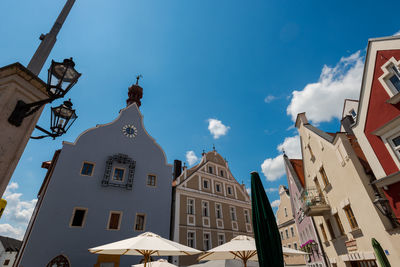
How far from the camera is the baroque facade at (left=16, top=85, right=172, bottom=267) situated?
1458 centimetres

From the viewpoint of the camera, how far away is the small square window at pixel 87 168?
17816 millimetres

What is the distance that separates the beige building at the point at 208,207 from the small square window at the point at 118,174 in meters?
6.11

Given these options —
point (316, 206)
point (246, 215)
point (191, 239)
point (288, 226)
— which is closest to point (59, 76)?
point (316, 206)

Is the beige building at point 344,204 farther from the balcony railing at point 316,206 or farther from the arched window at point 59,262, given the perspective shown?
the arched window at point 59,262

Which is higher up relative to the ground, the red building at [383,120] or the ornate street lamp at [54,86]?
the red building at [383,120]

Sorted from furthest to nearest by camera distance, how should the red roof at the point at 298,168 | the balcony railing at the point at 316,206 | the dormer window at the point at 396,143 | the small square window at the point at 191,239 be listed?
the small square window at the point at 191,239 → the red roof at the point at 298,168 → the balcony railing at the point at 316,206 → the dormer window at the point at 396,143

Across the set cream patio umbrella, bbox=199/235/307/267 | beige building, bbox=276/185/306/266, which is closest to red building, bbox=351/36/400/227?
cream patio umbrella, bbox=199/235/307/267

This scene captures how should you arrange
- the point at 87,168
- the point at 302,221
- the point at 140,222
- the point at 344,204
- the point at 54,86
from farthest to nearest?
the point at 302,221 → the point at 140,222 → the point at 87,168 → the point at 344,204 → the point at 54,86

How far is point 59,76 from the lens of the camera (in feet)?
11.0

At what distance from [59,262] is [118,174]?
7518 mm

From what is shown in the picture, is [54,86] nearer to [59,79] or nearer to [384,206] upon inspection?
[59,79]

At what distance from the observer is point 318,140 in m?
14.6

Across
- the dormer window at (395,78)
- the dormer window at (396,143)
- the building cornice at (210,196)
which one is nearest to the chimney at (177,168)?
the building cornice at (210,196)

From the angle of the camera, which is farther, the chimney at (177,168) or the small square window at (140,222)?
the chimney at (177,168)
